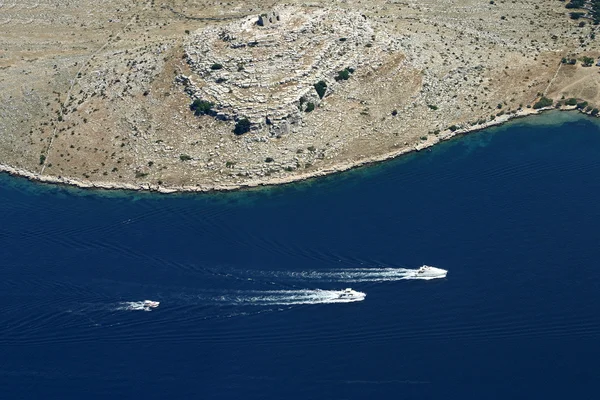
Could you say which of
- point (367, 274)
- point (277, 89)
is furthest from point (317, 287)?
point (277, 89)

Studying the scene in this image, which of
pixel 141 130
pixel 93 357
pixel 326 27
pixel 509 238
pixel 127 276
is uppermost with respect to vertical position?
pixel 326 27

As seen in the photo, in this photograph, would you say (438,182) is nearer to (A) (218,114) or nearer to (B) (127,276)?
(A) (218,114)

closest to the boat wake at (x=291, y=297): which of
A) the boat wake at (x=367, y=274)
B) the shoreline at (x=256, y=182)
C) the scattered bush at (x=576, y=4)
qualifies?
the boat wake at (x=367, y=274)

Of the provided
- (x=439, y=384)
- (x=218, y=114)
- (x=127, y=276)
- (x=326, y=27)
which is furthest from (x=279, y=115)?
(x=439, y=384)

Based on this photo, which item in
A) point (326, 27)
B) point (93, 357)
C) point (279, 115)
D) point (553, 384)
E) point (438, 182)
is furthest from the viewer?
point (326, 27)

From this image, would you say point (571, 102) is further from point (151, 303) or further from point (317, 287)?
point (151, 303)

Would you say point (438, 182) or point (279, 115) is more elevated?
point (279, 115)

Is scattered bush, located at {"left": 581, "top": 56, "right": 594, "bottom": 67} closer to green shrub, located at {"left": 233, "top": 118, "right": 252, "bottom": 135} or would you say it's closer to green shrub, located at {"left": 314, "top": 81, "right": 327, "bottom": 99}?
green shrub, located at {"left": 314, "top": 81, "right": 327, "bottom": 99}
